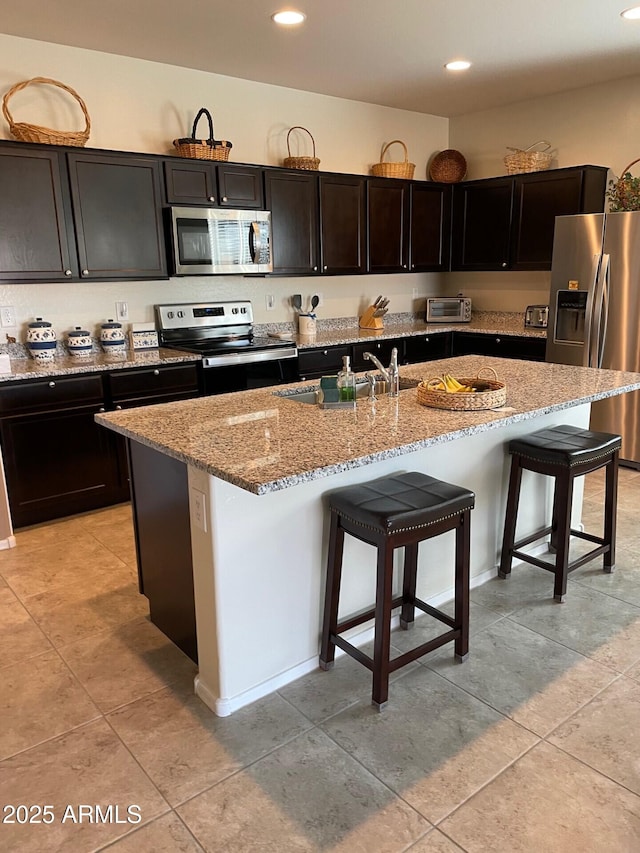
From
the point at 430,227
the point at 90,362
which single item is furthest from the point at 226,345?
the point at 430,227

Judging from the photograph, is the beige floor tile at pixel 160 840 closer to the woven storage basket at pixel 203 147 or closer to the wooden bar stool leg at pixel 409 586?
the wooden bar stool leg at pixel 409 586

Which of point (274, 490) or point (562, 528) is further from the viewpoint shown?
point (562, 528)

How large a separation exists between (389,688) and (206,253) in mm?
3058

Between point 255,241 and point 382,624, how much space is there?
10.3ft

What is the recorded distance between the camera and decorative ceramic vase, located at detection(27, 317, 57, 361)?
12.5 ft

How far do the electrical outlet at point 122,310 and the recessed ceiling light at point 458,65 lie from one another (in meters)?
2.72

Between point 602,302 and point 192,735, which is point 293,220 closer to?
point 602,302

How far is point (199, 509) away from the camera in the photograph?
2.00 meters

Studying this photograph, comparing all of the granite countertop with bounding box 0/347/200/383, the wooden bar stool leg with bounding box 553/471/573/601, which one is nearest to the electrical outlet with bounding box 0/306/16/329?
the granite countertop with bounding box 0/347/200/383

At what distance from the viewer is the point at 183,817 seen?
1699 millimetres

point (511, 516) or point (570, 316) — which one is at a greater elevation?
point (570, 316)

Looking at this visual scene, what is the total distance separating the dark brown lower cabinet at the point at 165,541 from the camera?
219 cm

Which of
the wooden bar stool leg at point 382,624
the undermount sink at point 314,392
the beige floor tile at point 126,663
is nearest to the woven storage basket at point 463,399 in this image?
the undermount sink at point 314,392

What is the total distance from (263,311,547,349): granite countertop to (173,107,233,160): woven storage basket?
52.7 inches
